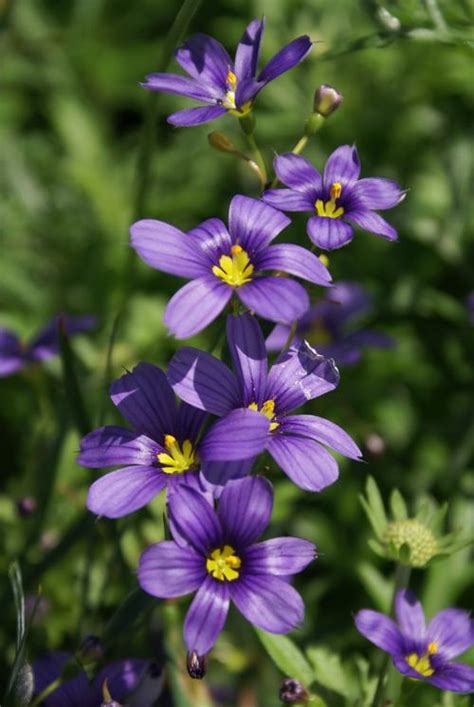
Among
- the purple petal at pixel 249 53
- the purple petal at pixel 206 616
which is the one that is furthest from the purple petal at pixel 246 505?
the purple petal at pixel 249 53

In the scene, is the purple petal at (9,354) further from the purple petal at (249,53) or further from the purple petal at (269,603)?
the purple petal at (269,603)

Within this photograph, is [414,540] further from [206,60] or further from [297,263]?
[206,60]

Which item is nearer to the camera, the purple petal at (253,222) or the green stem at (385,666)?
the purple petal at (253,222)

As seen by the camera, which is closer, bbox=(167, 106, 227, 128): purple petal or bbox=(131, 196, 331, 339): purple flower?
bbox=(131, 196, 331, 339): purple flower

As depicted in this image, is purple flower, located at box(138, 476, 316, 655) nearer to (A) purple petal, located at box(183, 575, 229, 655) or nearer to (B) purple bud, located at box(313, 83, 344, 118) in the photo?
(A) purple petal, located at box(183, 575, 229, 655)

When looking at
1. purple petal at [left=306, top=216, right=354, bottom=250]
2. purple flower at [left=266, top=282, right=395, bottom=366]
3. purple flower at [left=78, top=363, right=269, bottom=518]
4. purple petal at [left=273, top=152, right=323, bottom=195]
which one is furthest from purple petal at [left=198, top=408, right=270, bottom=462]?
purple flower at [left=266, top=282, right=395, bottom=366]

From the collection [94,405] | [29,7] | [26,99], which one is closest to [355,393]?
[94,405]
